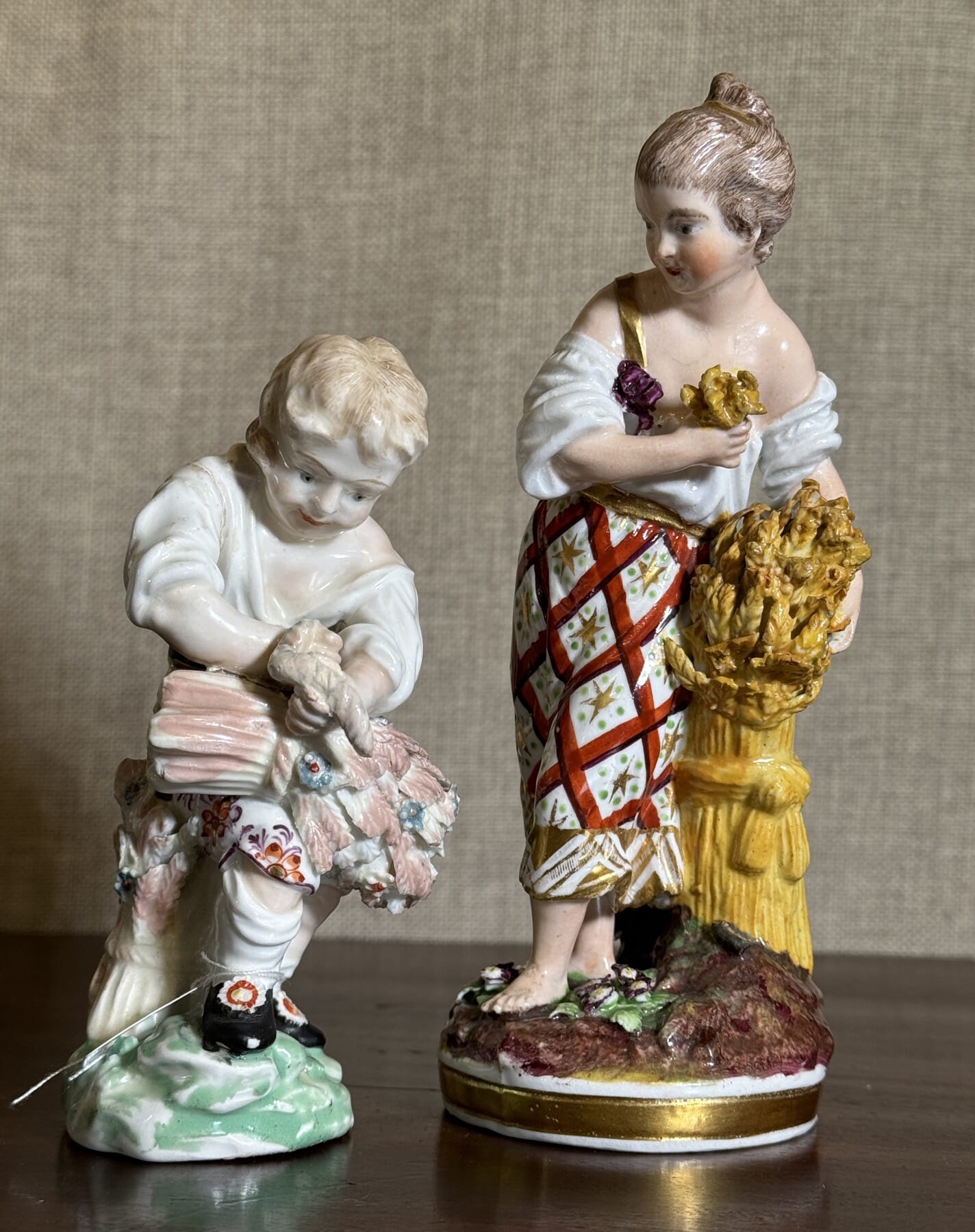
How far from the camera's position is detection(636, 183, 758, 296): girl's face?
1398 millimetres

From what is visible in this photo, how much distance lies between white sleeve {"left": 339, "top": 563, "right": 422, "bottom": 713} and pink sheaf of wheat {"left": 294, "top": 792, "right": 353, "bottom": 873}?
87 mm

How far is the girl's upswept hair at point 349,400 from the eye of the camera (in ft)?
4.10

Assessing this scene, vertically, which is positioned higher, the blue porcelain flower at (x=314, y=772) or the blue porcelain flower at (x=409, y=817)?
the blue porcelain flower at (x=314, y=772)

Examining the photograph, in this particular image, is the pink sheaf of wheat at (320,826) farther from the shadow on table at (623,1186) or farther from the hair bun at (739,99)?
the hair bun at (739,99)

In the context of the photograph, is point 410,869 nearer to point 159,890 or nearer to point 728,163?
point 159,890

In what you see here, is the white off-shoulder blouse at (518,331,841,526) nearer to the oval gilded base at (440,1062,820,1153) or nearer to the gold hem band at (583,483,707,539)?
the gold hem band at (583,483,707,539)

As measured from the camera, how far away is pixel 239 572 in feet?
4.36

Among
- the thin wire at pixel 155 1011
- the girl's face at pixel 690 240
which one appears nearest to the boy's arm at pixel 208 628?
the thin wire at pixel 155 1011

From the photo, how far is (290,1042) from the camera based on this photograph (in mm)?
1317

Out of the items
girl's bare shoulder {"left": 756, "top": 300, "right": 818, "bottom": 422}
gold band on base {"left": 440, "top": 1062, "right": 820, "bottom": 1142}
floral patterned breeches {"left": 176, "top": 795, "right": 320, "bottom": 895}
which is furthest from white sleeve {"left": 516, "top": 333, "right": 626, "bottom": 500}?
gold band on base {"left": 440, "top": 1062, "right": 820, "bottom": 1142}

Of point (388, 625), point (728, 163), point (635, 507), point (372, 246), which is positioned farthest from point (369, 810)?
point (372, 246)

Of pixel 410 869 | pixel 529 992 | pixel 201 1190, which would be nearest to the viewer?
pixel 201 1190

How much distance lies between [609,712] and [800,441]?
272 millimetres

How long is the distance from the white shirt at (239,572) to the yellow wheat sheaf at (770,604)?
24 centimetres
